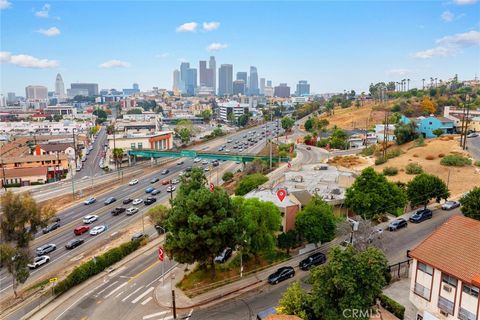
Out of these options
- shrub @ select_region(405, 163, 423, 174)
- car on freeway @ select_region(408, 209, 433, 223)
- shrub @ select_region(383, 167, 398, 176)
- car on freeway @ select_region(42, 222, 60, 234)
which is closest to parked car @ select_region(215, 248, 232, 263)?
car on freeway @ select_region(408, 209, 433, 223)

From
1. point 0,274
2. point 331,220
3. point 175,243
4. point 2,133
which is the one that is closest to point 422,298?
point 331,220

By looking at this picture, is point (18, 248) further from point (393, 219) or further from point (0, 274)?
point (393, 219)

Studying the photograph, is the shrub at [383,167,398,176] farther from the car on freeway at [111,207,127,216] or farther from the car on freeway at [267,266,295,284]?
the car on freeway at [111,207,127,216]

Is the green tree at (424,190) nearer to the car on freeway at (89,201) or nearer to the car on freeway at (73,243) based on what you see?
the car on freeway at (73,243)

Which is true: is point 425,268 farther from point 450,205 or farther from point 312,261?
point 450,205

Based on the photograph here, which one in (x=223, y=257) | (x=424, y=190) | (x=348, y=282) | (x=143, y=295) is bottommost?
(x=143, y=295)

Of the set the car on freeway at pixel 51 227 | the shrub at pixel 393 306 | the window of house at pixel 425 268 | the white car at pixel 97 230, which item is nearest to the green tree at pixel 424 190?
the window of house at pixel 425 268

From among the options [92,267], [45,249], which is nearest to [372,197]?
[92,267]
